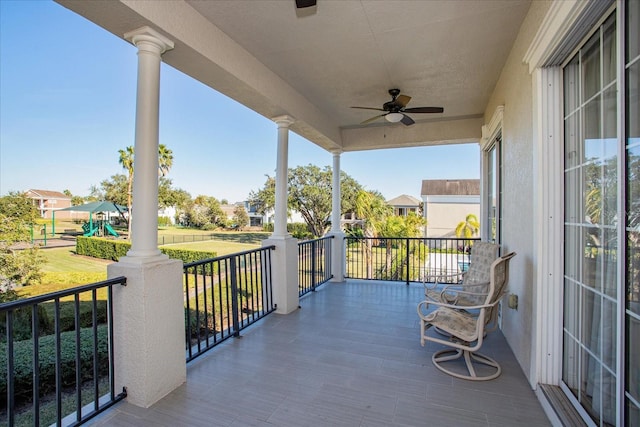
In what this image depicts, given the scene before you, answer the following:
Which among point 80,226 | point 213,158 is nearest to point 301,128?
point 213,158

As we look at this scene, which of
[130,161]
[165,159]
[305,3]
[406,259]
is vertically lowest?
[406,259]

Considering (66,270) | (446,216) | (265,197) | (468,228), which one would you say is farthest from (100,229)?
(468,228)

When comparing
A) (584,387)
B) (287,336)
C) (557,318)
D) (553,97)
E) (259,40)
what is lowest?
(287,336)

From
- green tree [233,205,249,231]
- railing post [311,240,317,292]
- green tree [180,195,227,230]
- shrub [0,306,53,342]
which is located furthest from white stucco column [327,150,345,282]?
green tree [180,195,227,230]

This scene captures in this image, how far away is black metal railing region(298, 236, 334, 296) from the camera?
4.89 metres

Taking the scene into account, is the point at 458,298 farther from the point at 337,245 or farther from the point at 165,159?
the point at 165,159

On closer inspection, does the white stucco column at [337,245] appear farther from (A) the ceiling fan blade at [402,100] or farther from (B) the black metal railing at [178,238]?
(B) the black metal railing at [178,238]

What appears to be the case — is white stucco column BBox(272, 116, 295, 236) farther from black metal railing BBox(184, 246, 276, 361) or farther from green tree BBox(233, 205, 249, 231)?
green tree BBox(233, 205, 249, 231)

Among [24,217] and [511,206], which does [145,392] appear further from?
[24,217]

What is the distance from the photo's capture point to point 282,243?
12.8ft

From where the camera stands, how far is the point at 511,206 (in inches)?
112

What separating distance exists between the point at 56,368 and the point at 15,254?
7.99 metres

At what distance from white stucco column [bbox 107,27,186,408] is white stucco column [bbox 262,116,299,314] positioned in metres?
1.76

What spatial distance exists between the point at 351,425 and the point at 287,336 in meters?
1.47
